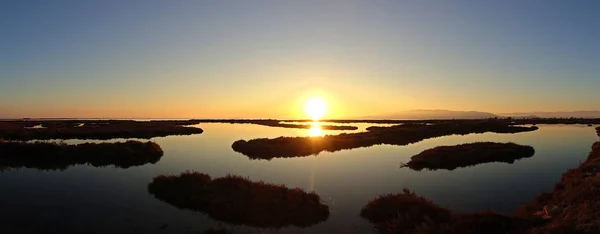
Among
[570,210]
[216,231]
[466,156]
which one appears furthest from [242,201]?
[466,156]

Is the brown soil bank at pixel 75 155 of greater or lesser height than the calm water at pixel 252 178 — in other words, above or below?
above

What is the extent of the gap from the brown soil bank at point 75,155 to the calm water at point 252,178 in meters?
3.08

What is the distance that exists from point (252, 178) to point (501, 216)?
783 inches

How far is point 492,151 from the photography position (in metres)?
47.6

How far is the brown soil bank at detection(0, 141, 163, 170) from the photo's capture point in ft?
136

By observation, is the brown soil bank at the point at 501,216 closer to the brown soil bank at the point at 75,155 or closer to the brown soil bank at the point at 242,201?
the brown soil bank at the point at 242,201

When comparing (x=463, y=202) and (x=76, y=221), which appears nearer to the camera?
(x=76, y=221)


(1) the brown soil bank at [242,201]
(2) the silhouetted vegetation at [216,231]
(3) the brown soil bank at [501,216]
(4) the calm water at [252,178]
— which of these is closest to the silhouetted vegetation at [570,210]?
(3) the brown soil bank at [501,216]

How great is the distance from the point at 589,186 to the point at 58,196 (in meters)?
30.4

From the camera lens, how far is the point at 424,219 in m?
18.1

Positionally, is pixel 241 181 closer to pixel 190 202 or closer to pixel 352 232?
pixel 190 202

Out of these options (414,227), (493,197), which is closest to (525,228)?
(414,227)

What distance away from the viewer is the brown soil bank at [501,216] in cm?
1502

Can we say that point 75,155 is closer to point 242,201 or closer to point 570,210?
point 242,201
